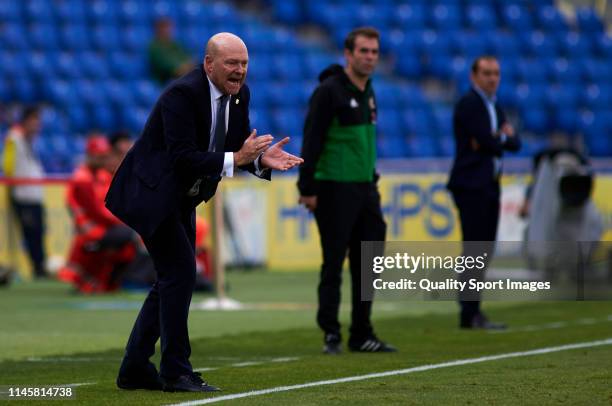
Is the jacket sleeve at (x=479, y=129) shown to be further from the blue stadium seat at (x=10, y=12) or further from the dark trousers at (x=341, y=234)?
the blue stadium seat at (x=10, y=12)

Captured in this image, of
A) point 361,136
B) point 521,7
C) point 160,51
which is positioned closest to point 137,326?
point 361,136

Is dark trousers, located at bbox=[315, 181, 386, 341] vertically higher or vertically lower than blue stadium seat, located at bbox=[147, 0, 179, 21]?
lower

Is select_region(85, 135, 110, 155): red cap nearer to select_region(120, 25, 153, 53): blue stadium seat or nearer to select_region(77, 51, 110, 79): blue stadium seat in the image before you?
select_region(77, 51, 110, 79): blue stadium seat

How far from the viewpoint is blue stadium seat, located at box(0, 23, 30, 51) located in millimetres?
25922

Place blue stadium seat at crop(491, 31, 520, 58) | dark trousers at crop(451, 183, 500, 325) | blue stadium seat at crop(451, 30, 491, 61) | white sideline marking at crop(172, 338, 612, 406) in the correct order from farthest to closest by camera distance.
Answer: blue stadium seat at crop(491, 31, 520, 58)
blue stadium seat at crop(451, 30, 491, 61)
dark trousers at crop(451, 183, 500, 325)
white sideline marking at crop(172, 338, 612, 406)

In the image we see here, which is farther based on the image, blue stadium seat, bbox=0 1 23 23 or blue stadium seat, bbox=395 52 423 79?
blue stadium seat, bbox=395 52 423 79

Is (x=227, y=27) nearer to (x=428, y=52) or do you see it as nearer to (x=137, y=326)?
(x=428, y=52)

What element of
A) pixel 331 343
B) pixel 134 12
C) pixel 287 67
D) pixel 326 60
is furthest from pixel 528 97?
pixel 331 343

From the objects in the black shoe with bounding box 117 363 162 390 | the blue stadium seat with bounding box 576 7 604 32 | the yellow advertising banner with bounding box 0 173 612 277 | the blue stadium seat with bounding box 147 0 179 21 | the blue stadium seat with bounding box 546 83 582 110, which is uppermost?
the blue stadium seat with bounding box 147 0 179 21

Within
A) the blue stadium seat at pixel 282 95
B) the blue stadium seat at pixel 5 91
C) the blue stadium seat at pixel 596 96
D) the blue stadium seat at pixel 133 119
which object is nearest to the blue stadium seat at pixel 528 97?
the blue stadium seat at pixel 596 96

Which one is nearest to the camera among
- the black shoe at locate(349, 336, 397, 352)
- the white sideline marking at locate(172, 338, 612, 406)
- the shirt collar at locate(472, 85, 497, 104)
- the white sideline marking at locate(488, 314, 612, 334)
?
the white sideline marking at locate(172, 338, 612, 406)

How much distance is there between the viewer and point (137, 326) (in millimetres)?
8062

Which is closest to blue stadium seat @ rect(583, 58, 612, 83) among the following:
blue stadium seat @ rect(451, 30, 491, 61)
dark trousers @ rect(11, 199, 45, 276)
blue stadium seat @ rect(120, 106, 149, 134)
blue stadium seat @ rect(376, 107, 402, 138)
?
blue stadium seat @ rect(451, 30, 491, 61)

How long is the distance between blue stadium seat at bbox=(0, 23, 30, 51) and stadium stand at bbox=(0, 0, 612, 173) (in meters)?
0.02
